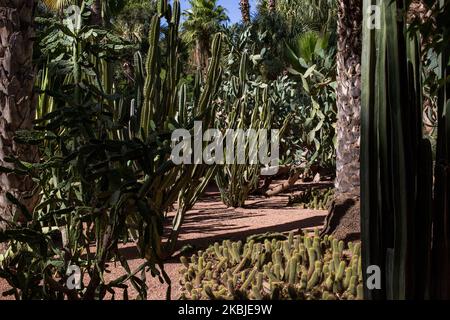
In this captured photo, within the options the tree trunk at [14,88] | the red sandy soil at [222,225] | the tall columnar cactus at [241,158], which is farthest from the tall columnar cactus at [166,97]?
the tall columnar cactus at [241,158]

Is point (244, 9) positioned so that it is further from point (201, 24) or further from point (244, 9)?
point (201, 24)

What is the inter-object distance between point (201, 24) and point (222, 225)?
20955 mm

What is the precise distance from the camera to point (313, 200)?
28.9 ft

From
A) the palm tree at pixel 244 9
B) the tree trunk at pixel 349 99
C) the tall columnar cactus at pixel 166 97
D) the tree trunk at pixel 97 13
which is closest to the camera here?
the tall columnar cactus at pixel 166 97

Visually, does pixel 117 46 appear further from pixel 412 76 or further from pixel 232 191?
pixel 232 191

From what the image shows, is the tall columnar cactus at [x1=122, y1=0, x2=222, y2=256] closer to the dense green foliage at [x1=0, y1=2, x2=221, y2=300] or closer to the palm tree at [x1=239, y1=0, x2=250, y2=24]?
the dense green foliage at [x1=0, y1=2, x2=221, y2=300]

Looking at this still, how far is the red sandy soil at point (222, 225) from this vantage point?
422cm

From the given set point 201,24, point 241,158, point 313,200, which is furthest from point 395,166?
point 201,24

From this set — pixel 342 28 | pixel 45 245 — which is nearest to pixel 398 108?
pixel 45 245

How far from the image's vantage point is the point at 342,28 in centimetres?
600

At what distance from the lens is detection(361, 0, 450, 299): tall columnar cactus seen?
2.46 meters

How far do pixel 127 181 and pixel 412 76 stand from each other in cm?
146

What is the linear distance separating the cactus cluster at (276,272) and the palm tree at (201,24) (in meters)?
21.9

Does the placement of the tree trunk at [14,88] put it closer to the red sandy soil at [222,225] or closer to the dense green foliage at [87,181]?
the dense green foliage at [87,181]
